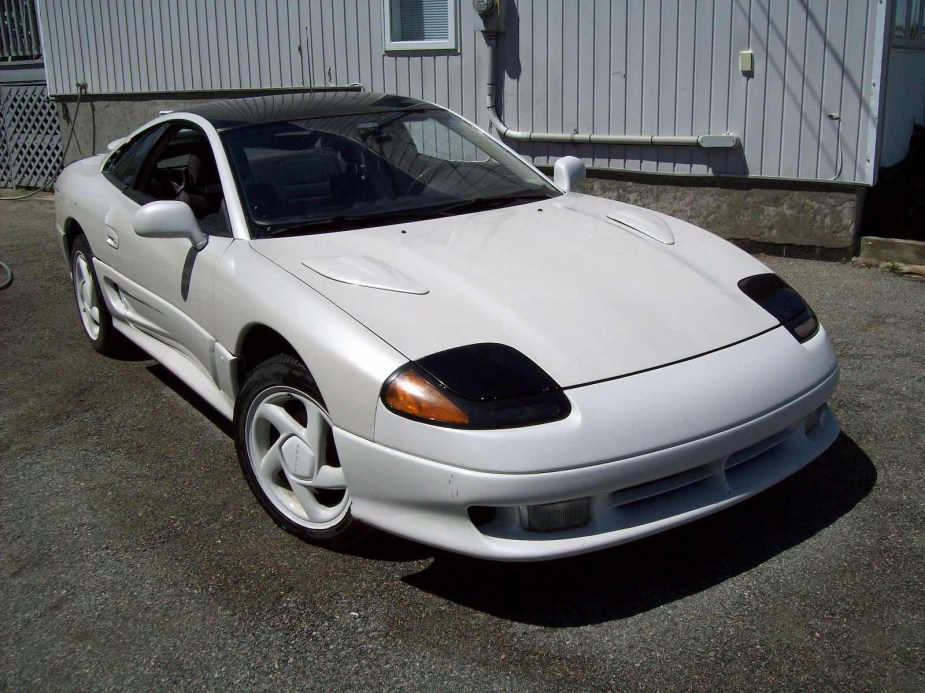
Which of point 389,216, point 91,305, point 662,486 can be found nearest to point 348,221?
point 389,216

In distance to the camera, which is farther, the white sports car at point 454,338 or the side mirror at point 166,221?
the side mirror at point 166,221

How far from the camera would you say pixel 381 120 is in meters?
4.51

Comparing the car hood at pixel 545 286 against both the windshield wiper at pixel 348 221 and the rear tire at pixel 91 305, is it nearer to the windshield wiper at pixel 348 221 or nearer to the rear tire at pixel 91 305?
the windshield wiper at pixel 348 221

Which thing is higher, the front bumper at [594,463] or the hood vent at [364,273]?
the hood vent at [364,273]

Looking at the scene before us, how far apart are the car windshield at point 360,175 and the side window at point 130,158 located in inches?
34.6

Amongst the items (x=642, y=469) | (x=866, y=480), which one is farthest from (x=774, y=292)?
(x=642, y=469)

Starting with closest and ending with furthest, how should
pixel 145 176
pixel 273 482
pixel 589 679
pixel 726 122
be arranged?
pixel 589 679, pixel 273 482, pixel 145 176, pixel 726 122

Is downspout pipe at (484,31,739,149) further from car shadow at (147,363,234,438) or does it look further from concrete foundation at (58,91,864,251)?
car shadow at (147,363,234,438)

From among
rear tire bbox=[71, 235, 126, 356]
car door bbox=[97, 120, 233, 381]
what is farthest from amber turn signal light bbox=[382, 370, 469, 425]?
rear tire bbox=[71, 235, 126, 356]

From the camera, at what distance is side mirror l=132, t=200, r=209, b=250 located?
150 inches

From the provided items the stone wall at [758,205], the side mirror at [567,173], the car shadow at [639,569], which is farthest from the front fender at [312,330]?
the stone wall at [758,205]

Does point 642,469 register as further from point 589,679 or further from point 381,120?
point 381,120

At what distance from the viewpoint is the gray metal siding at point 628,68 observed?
22.5ft

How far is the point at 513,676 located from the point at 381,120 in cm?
268
